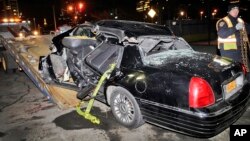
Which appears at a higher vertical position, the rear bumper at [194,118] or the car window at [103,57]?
the car window at [103,57]

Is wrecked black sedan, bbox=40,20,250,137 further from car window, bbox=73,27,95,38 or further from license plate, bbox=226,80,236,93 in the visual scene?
car window, bbox=73,27,95,38

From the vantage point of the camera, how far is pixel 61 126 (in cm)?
481

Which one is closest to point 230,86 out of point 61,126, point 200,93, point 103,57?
point 200,93

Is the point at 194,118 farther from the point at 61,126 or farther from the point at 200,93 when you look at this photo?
the point at 61,126

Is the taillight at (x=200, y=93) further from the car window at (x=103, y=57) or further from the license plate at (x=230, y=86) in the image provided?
the car window at (x=103, y=57)

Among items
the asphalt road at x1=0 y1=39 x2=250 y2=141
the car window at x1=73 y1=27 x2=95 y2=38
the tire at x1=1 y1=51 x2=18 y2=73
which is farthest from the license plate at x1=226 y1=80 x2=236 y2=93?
the tire at x1=1 y1=51 x2=18 y2=73

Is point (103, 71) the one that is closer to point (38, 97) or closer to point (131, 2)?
point (38, 97)

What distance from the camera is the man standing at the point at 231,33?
18.7 ft

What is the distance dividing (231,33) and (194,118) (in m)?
3.00

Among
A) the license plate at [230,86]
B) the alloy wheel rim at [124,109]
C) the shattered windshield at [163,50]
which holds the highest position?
the shattered windshield at [163,50]

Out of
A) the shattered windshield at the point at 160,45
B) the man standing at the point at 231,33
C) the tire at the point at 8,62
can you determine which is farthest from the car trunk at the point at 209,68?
the tire at the point at 8,62

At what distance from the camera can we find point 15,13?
1828 cm

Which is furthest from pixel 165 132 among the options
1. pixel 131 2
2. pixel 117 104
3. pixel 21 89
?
pixel 131 2

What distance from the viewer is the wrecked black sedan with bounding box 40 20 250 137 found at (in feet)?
11.6
